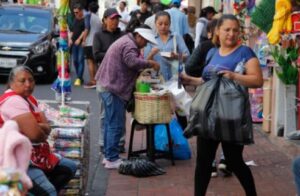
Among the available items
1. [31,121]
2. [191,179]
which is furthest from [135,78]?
[31,121]

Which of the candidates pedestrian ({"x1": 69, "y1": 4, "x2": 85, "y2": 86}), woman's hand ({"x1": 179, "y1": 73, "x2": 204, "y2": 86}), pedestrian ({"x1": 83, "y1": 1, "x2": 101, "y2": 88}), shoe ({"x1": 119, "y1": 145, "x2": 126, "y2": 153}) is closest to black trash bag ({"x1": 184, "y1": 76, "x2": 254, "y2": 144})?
Result: woman's hand ({"x1": 179, "y1": 73, "x2": 204, "y2": 86})

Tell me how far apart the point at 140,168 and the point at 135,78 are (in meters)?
0.98

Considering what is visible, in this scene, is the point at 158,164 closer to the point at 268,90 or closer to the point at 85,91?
the point at 268,90

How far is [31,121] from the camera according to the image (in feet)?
16.8

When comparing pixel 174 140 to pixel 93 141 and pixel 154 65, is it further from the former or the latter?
pixel 93 141

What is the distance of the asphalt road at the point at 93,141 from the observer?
7.26 meters

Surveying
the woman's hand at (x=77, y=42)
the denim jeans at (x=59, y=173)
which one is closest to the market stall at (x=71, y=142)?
the denim jeans at (x=59, y=173)

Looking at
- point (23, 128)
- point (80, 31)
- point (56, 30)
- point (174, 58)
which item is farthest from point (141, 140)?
point (56, 30)

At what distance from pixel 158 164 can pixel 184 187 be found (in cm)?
99

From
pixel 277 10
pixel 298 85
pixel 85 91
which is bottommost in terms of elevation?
pixel 85 91

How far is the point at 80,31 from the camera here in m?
15.7

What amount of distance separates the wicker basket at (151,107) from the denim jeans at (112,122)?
0.61 feet

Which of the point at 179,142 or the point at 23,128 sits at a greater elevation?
the point at 23,128

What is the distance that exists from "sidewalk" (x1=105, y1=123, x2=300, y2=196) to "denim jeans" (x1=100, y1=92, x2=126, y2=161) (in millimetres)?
252
